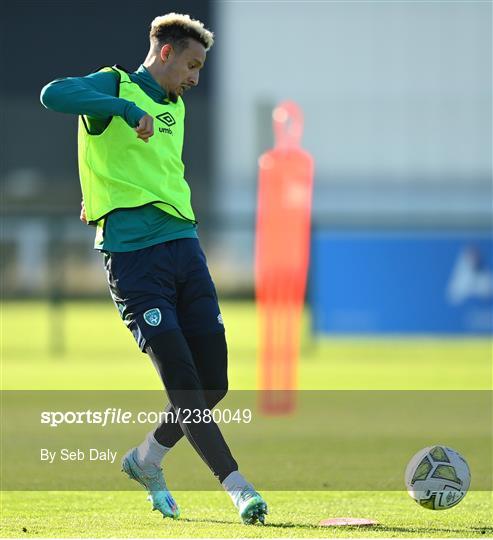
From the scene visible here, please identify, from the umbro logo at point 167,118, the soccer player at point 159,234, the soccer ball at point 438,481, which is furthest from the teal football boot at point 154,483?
the umbro logo at point 167,118

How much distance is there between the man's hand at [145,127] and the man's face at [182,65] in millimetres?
589

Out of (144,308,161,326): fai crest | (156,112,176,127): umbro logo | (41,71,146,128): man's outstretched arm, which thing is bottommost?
(144,308,161,326): fai crest

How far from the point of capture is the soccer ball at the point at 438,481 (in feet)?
20.2

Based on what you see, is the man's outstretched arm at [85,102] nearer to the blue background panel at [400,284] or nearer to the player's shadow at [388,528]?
the player's shadow at [388,528]

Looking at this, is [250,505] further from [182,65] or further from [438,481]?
[182,65]

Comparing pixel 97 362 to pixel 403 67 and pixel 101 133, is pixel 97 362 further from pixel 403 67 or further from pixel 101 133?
pixel 403 67

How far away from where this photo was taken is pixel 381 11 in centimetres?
3428

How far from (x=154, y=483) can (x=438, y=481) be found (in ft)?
4.22

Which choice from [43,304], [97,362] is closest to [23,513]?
[97,362]

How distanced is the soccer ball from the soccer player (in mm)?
904

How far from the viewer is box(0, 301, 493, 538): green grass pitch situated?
19.0 ft

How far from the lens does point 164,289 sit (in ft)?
19.6

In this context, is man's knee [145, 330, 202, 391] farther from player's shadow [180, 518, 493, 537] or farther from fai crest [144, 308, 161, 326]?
player's shadow [180, 518, 493, 537]

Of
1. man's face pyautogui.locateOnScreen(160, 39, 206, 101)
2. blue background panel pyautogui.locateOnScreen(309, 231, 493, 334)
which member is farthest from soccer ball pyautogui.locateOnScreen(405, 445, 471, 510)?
blue background panel pyautogui.locateOnScreen(309, 231, 493, 334)
